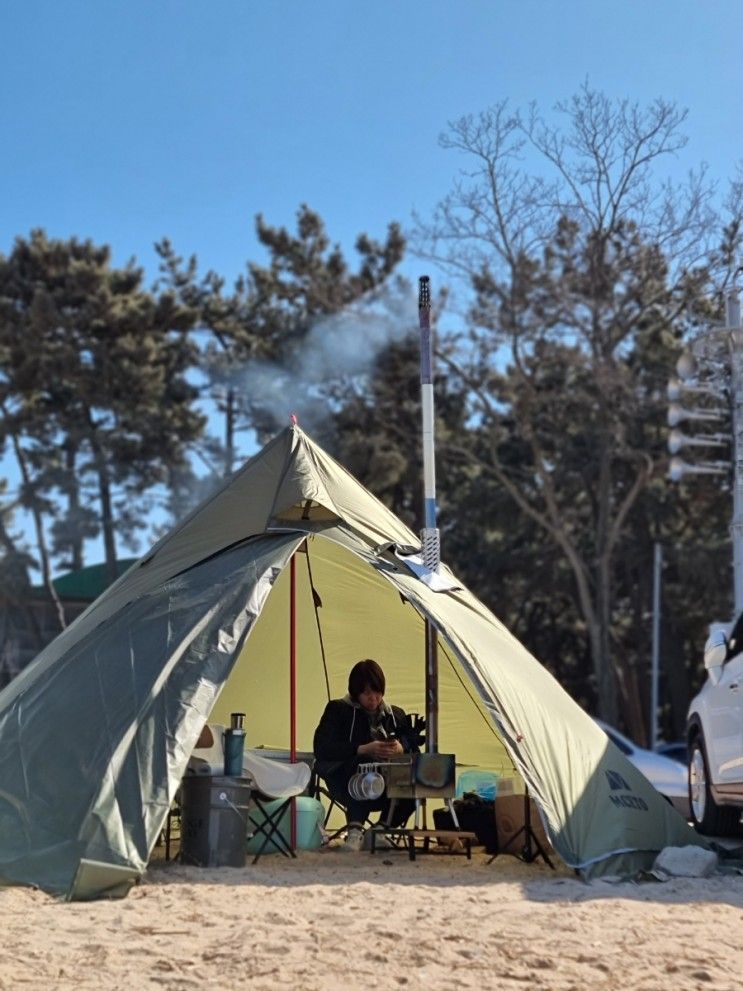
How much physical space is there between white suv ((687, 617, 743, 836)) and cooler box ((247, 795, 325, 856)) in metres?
2.91

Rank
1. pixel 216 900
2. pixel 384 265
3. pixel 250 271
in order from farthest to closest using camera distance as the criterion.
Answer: pixel 250 271, pixel 384 265, pixel 216 900

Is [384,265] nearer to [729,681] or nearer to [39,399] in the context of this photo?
[39,399]

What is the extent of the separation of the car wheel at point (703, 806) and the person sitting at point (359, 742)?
234cm

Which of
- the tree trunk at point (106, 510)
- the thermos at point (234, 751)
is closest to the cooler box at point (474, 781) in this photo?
the thermos at point (234, 751)

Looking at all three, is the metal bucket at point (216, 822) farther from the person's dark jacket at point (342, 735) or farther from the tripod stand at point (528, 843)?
the tripod stand at point (528, 843)

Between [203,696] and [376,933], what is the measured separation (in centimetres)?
236

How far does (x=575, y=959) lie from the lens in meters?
5.37

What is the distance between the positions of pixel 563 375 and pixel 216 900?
2333 cm

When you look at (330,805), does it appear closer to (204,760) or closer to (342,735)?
(342,735)

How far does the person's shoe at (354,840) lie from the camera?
9.09m

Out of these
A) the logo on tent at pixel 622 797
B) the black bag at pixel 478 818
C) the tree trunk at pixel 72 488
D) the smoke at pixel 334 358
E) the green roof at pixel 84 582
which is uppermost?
the smoke at pixel 334 358

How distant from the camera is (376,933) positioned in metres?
5.74

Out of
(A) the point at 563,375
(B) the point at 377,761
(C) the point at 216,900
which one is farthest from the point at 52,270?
(C) the point at 216,900

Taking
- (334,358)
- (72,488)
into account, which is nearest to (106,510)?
(72,488)
